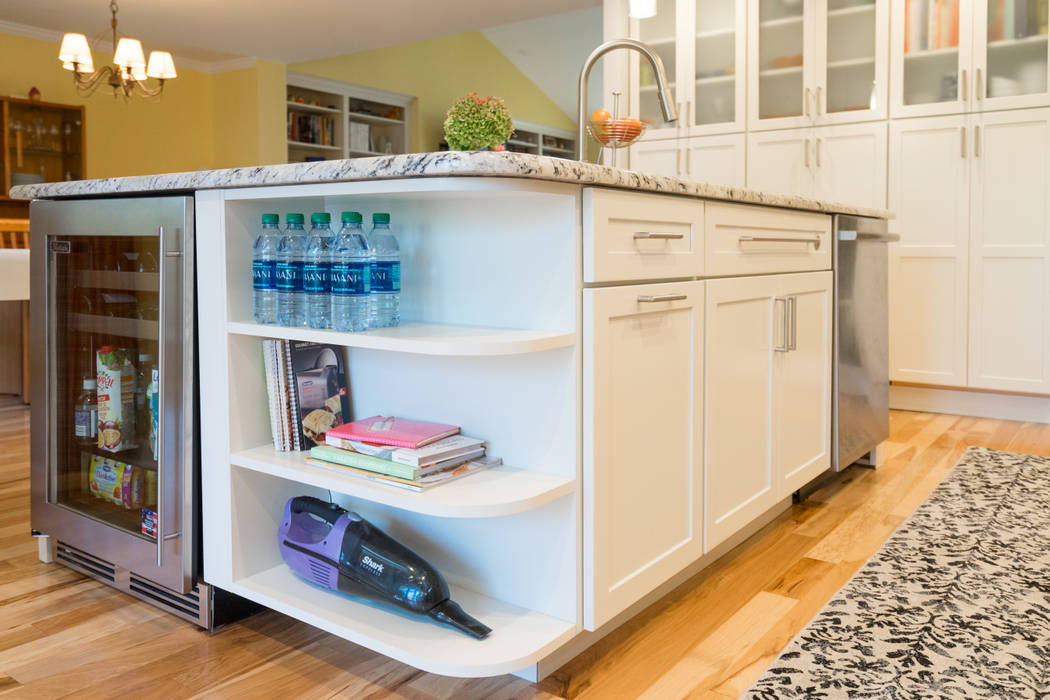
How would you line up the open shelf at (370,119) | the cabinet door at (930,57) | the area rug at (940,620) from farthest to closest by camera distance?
the open shelf at (370,119), the cabinet door at (930,57), the area rug at (940,620)

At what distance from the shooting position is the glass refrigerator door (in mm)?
1690

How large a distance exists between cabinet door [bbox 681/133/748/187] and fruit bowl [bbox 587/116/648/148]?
230 centimetres

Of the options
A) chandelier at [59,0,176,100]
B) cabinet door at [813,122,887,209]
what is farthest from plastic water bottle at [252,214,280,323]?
chandelier at [59,0,176,100]

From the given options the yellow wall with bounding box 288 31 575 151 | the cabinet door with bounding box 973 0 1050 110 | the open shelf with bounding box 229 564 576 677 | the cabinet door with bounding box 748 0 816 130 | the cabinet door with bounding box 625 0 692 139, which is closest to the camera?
the open shelf with bounding box 229 564 576 677

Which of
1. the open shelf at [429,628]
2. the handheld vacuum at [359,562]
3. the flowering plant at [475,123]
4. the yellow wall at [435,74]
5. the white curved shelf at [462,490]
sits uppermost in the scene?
the yellow wall at [435,74]

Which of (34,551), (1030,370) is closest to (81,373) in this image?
(34,551)

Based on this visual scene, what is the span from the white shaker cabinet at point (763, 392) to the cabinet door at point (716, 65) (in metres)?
2.11

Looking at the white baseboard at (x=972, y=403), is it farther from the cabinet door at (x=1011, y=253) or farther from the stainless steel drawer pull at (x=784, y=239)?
the stainless steel drawer pull at (x=784, y=239)

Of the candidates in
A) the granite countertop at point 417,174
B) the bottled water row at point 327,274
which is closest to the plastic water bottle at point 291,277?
the bottled water row at point 327,274

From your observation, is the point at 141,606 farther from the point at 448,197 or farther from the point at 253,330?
the point at 448,197

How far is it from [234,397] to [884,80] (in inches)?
136

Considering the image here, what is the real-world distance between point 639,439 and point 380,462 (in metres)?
0.45

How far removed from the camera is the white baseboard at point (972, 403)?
3.73 m

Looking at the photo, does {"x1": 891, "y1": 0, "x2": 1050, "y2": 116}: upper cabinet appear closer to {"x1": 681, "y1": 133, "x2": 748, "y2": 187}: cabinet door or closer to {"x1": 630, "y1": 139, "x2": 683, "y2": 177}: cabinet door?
{"x1": 681, "y1": 133, "x2": 748, "y2": 187}: cabinet door
